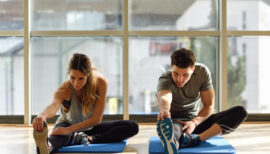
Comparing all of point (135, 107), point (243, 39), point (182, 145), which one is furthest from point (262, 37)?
point (182, 145)

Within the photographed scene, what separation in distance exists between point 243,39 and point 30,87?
262 centimetres

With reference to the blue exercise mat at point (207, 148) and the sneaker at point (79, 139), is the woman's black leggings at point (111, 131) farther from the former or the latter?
the blue exercise mat at point (207, 148)

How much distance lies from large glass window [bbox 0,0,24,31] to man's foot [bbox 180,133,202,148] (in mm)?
2898

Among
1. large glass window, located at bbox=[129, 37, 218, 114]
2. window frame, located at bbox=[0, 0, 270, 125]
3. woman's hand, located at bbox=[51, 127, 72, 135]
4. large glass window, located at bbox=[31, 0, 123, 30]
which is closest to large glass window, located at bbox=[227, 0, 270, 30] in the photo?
window frame, located at bbox=[0, 0, 270, 125]

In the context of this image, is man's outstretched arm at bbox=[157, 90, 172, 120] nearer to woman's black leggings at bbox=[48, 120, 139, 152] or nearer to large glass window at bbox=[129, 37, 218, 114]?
woman's black leggings at bbox=[48, 120, 139, 152]

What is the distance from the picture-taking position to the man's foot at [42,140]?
99.1 inches

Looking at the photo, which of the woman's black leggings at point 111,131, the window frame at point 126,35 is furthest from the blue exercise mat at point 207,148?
the window frame at point 126,35

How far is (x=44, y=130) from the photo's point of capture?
253 cm

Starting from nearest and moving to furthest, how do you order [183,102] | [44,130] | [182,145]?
[44,130] < [182,145] < [183,102]

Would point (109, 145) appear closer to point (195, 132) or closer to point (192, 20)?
point (195, 132)

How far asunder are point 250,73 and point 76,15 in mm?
2213

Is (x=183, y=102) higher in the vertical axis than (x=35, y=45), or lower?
lower

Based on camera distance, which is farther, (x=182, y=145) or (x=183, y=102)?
(x=183, y=102)

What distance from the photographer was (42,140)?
8.42 ft
